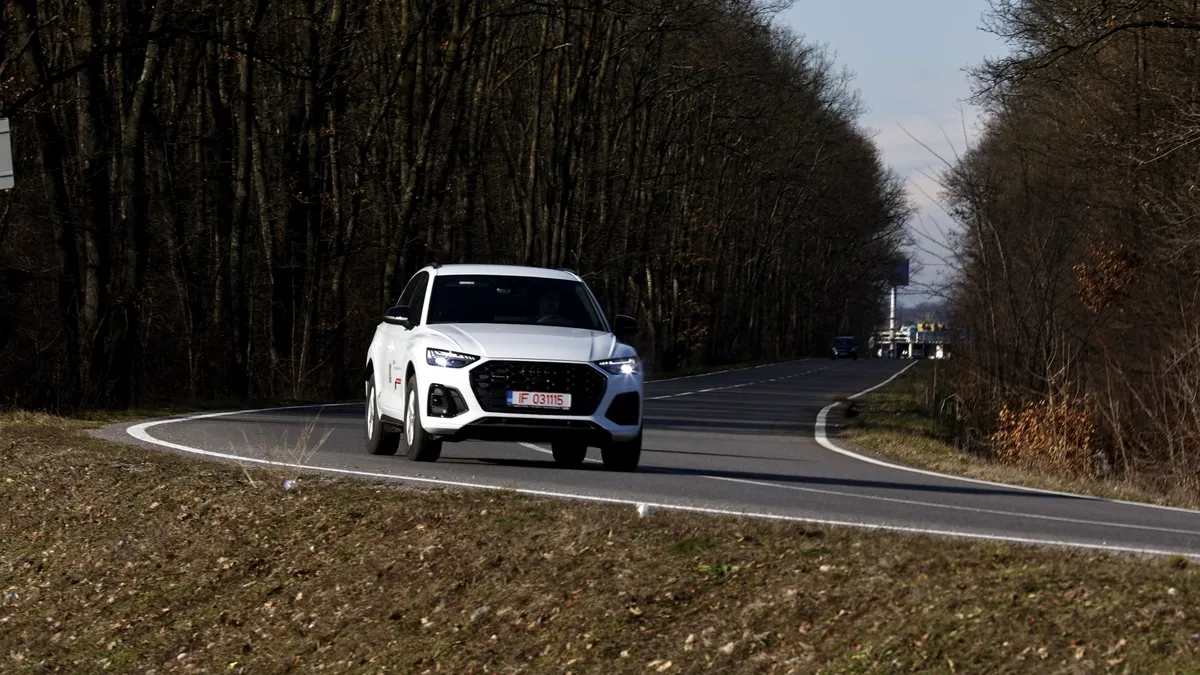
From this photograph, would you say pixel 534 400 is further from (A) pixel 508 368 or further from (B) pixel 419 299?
(B) pixel 419 299

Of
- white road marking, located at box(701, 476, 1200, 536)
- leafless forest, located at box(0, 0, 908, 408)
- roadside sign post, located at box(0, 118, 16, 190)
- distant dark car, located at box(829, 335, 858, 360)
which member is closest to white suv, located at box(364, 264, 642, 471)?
white road marking, located at box(701, 476, 1200, 536)

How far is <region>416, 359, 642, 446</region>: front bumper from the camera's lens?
13.6 m

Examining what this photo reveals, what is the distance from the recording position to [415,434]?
47.0ft

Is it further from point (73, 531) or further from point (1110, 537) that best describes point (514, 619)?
point (73, 531)

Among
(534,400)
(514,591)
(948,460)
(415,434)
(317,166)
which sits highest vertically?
(317,166)

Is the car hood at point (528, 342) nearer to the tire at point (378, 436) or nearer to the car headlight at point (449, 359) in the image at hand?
the car headlight at point (449, 359)

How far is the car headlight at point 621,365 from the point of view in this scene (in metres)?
14.0

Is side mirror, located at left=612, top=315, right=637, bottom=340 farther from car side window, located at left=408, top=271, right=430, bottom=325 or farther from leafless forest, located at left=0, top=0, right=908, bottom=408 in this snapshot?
leafless forest, located at left=0, top=0, right=908, bottom=408

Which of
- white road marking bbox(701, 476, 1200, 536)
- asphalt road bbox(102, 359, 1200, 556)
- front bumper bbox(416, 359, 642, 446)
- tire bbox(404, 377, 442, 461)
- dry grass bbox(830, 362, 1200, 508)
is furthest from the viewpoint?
dry grass bbox(830, 362, 1200, 508)

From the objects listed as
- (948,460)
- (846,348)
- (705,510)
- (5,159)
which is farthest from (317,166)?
(846,348)

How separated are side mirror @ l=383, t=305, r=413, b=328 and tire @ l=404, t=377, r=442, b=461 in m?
0.74

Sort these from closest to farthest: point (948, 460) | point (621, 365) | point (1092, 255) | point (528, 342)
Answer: point (528, 342) < point (621, 365) < point (948, 460) < point (1092, 255)

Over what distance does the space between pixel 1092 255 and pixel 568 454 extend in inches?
760

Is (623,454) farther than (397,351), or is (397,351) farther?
(397,351)
